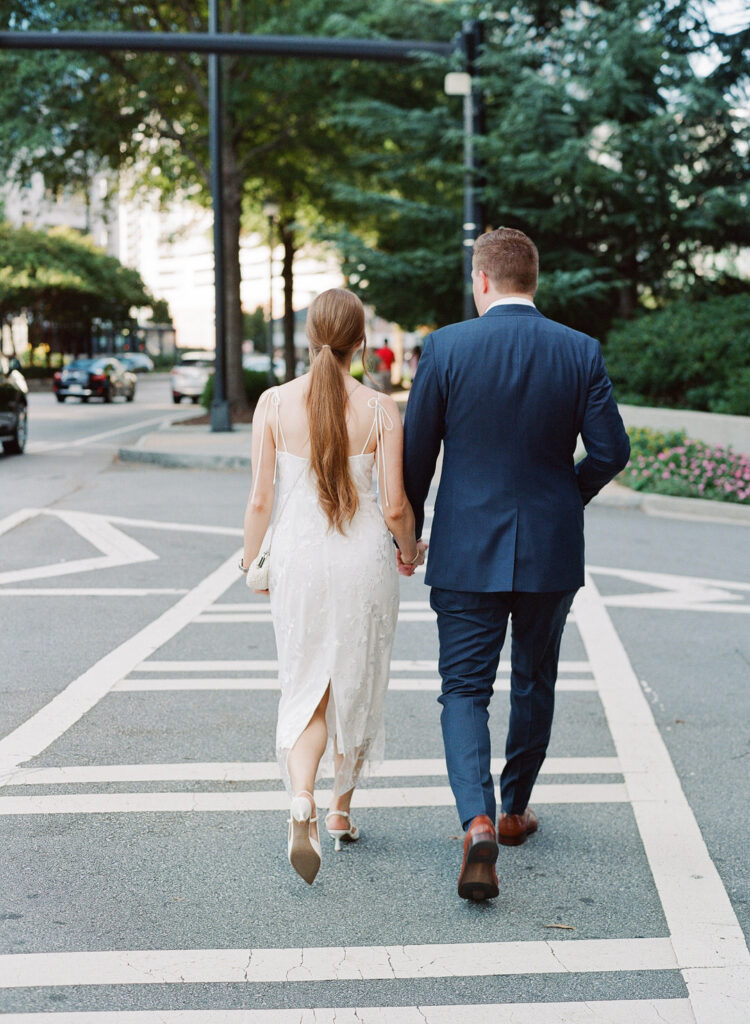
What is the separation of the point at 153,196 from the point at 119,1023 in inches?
1225

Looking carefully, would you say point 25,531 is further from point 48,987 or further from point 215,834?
point 48,987

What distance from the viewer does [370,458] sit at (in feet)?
12.4

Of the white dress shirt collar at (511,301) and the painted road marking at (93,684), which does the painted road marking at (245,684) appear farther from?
the white dress shirt collar at (511,301)

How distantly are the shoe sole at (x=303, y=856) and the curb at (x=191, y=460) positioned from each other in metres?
13.1

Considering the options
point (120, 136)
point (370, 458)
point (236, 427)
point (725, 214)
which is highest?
point (120, 136)

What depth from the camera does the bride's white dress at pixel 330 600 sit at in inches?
149

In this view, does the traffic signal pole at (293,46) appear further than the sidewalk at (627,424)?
Yes

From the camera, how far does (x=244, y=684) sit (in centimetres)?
611

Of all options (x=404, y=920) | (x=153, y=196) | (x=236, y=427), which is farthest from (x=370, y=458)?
(x=153, y=196)

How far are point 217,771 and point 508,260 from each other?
2273 mm

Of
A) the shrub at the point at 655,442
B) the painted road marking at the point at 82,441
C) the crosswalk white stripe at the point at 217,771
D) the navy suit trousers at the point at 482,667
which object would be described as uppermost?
the navy suit trousers at the point at 482,667

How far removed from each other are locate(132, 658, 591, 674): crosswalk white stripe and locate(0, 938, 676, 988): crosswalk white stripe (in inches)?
124

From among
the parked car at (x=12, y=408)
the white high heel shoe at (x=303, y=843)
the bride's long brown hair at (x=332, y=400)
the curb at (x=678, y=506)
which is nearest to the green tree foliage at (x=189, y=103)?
the parked car at (x=12, y=408)

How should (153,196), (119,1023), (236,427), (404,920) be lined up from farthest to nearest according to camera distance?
(153,196) → (236,427) → (404,920) → (119,1023)
